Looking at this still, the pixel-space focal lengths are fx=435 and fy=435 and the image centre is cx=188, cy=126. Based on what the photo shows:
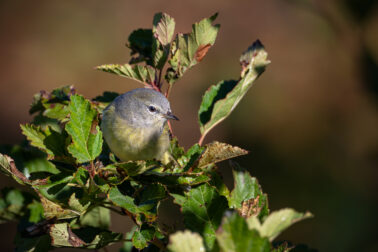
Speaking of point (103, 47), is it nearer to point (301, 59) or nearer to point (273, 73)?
point (273, 73)

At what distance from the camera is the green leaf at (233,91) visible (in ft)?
6.52

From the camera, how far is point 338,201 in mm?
6066

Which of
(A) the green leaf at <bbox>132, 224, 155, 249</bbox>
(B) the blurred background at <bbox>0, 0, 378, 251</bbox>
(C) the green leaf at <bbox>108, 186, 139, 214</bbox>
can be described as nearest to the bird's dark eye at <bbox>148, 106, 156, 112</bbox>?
(C) the green leaf at <bbox>108, 186, 139, 214</bbox>

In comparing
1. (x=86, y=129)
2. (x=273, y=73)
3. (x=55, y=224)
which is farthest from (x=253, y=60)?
(x=273, y=73)

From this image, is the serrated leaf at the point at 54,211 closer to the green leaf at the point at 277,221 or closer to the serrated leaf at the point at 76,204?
the serrated leaf at the point at 76,204

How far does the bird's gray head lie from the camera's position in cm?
317

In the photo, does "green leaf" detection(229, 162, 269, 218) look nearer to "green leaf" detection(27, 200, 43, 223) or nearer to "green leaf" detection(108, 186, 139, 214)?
"green leaf" detection(108, 186, 139, 214)

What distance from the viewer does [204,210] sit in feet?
5.29

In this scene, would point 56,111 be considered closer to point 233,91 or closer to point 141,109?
point 233,91

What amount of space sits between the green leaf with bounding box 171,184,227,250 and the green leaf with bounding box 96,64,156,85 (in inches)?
28.3

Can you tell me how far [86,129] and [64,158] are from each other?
161 millimetres

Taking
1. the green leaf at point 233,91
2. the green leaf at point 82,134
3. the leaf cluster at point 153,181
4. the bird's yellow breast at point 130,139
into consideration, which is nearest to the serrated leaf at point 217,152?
the leaf cluster at point 153,181

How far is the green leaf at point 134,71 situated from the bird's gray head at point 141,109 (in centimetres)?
91

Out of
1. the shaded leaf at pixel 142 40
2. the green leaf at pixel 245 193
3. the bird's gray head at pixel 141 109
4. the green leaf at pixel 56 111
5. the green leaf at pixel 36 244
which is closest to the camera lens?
the green leaf at pixel 245 193
